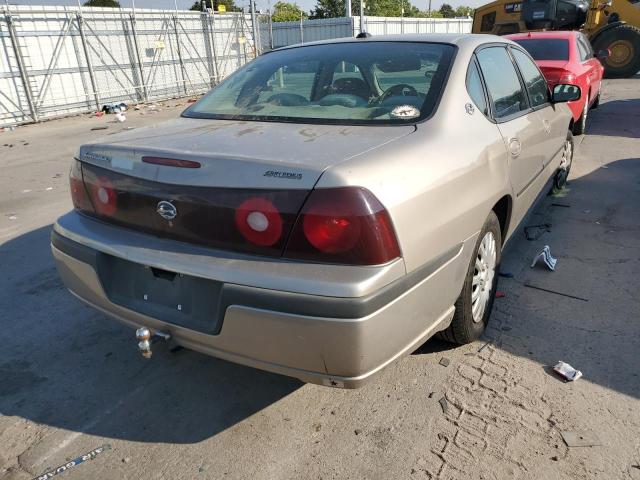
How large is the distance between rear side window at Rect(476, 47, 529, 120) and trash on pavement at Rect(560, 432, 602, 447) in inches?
66.5

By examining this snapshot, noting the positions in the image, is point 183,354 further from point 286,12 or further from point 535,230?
point 286,12

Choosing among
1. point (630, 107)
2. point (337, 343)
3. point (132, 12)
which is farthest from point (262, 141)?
point (132, 12)

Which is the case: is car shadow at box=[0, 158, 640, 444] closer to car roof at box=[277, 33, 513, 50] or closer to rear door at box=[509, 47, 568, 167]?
rear door at box=[509, 47, 568, 167]

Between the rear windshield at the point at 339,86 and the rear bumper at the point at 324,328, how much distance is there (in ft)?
2.91

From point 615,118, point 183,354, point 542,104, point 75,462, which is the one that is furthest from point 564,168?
point 615,118

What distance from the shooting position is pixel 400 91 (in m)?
2.74

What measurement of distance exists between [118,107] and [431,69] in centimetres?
1298

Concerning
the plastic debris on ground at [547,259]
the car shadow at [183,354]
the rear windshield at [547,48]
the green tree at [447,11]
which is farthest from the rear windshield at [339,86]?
the green tree at [447,11]

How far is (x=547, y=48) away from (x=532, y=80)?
176 inches

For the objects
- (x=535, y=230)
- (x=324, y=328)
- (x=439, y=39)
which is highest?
(x=439, y=39)

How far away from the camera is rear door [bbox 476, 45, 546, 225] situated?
3.01 metres

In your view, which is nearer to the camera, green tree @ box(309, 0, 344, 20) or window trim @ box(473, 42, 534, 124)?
window trim @ box(473, 42, 534, 124)

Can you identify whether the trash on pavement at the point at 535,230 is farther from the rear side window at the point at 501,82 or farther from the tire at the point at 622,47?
the tire at the point at 622,47

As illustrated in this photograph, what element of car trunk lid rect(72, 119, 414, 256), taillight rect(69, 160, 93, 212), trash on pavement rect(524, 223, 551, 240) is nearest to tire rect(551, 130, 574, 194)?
trash on pavement rect(524, 223, 551, 240)
